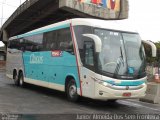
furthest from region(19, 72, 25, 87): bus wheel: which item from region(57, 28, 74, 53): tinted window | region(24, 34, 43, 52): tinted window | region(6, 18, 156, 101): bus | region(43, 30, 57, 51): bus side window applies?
region(57, 28, 74, 53): tinted window

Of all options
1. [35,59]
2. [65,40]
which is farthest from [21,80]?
[65,40]

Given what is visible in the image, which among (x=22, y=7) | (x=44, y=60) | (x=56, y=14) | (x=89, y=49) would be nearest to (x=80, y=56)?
(x=89, y=49)

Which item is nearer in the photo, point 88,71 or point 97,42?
point 97,42

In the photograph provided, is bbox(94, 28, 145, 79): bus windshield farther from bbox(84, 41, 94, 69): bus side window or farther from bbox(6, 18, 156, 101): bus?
bbox(84, 41, 94, 69): bus side window

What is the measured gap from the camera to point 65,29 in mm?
16188

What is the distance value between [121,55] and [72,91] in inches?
105

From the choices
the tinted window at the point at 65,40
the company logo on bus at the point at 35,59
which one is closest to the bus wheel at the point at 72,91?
the tinted window at the point at 65,40

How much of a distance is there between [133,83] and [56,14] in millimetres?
33675

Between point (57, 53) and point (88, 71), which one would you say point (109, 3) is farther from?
point (88, 71)

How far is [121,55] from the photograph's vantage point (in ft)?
46.2

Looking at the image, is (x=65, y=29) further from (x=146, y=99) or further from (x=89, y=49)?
(x=146, y=99)

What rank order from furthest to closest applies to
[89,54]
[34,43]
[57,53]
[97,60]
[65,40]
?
[34,43]
[57,53]
[65,40]
[89,54]
[97,60]

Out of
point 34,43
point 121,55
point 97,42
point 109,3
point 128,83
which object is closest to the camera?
point 97,42

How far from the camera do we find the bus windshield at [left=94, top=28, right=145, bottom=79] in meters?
13.8
